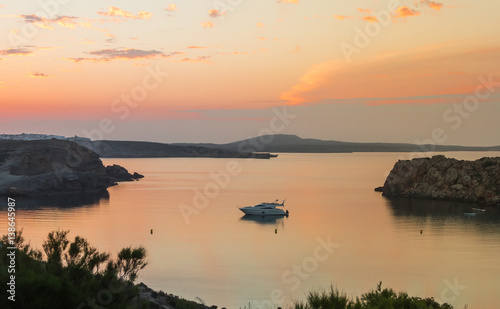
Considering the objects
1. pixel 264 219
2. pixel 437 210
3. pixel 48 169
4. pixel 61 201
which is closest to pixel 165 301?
pixel 264 219

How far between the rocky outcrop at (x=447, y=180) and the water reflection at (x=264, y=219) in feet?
84.2

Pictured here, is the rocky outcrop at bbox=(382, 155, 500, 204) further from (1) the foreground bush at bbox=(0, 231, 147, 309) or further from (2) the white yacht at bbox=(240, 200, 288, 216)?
(1) the foreground bush at bbox=(0, 231, 147, 309)

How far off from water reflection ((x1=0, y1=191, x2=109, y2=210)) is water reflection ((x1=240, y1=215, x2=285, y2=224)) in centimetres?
2227

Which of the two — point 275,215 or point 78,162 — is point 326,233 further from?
point 78,162

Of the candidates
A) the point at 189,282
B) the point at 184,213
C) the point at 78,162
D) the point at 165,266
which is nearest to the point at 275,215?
the point at 184,213

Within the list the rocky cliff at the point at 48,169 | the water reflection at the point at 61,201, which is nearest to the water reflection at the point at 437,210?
the water reflection at the point at 61,201

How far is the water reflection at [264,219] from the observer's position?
55.8 m

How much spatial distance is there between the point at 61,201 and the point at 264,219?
2863cm

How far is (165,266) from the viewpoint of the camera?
112ft

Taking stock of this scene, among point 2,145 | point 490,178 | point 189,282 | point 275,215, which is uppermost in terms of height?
point 2,145

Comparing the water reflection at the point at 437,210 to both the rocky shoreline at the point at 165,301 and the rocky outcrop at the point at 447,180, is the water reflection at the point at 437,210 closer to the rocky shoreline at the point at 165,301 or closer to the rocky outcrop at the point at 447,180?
the rocky outcrop at the point at 447,180

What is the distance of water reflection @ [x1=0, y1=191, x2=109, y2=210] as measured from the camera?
6462cm

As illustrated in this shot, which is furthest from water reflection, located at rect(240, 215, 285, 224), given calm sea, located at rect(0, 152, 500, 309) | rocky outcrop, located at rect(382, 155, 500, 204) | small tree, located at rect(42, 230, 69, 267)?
small tree, located at rect(42, 230, 69, 267)

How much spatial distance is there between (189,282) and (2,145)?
7211cm
